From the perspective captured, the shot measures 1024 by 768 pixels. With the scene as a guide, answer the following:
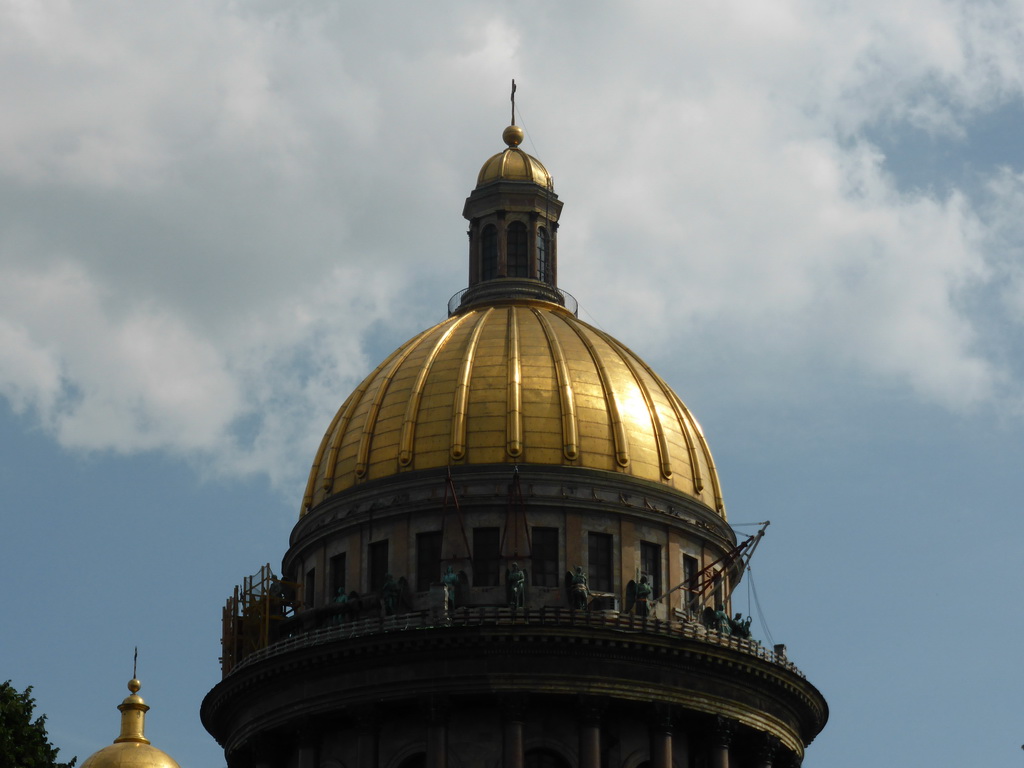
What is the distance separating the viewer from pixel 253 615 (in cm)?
9319

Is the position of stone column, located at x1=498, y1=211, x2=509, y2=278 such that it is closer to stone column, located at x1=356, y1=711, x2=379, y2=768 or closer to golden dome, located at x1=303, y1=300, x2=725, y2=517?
golden dome, located at x1=303, y1=300, x2=725, y2=517

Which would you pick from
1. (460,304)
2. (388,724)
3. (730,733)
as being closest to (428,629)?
(388,724)

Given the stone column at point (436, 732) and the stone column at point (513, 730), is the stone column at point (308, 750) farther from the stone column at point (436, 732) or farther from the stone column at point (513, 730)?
the stone column at point (513, 730)

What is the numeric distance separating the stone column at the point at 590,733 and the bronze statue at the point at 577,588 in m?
3.53

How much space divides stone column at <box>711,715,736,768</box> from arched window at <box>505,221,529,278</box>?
907 inches

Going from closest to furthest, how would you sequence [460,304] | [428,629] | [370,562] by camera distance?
[428,629] < [370,562] < [460,304]

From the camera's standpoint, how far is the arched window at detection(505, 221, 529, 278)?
103m

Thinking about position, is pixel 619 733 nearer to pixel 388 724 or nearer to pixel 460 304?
pixel 388 724

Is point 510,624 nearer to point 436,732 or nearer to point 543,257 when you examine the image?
point 436,732

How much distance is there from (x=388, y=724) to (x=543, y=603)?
6.88 metres

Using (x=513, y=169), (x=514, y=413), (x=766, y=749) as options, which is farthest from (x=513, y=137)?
(x=766, y=749)

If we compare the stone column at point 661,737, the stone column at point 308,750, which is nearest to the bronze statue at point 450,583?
the stone column at point 308,750

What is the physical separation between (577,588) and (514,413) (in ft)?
26.5

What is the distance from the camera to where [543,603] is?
291 feet
